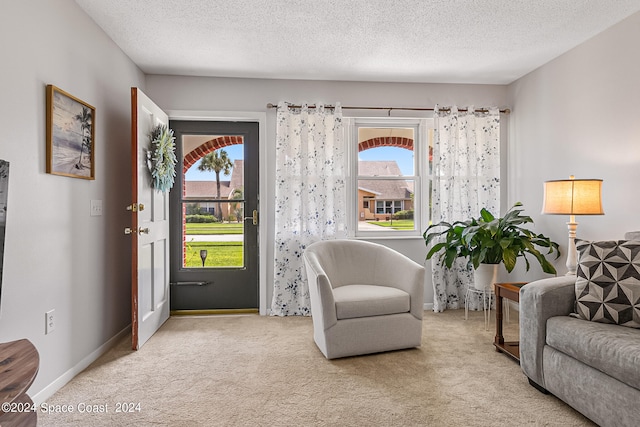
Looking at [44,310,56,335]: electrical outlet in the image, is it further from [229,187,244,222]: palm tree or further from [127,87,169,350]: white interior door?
[229,187,244,222]: palm tree

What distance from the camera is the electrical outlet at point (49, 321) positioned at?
2.20 metres

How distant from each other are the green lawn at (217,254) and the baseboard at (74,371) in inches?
36.7

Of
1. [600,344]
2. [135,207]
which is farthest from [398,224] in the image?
[135,207]

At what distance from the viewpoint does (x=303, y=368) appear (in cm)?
263

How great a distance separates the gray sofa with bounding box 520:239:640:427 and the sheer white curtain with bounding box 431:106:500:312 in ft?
5.69

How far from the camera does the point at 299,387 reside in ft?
7.72

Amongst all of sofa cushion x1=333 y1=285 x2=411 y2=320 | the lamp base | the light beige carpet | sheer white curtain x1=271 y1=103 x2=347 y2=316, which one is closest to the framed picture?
the light beige carpet

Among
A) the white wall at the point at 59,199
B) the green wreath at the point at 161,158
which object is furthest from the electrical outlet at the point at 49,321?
the green wreath at the point at 161,158

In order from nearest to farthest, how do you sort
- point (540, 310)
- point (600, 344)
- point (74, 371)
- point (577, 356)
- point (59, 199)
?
point (600, 344), point (577, 356), point (540, 310), point (59, 199), point (74, 371)

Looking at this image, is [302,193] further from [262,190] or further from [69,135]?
[69,135]

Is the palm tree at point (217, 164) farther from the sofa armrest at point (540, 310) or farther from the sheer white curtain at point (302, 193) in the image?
the sofa armrest at point (540, 310)

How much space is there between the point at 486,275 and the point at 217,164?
2.81m

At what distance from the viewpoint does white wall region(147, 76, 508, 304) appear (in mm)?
3867

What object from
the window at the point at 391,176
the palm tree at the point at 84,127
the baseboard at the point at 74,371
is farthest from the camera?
the window at the point at 391,176
